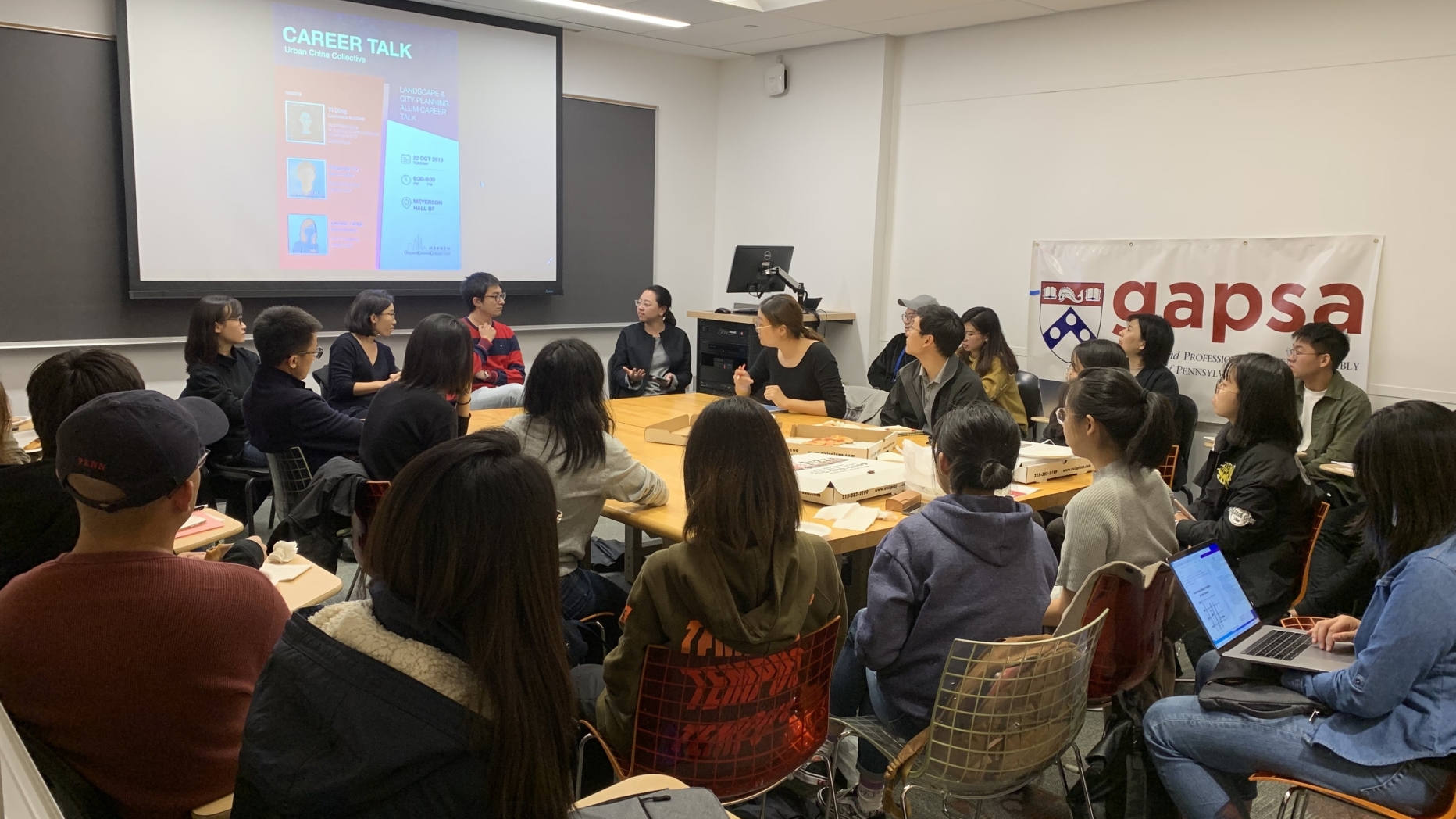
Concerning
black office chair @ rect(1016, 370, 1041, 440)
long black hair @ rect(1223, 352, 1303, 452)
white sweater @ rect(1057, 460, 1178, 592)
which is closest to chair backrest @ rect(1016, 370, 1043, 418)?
black office chair @ rect(1016, 370, 1041, 440)

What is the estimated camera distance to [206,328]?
171 inches

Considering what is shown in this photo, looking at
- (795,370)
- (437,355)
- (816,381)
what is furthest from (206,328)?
(816,381)

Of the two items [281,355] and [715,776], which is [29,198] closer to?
[281,355]

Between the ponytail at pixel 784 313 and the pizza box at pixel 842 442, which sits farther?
the ponytail at pixel 784 313

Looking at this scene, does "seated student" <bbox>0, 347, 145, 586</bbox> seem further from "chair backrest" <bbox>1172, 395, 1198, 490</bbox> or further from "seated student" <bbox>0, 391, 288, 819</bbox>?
"chair backrest" <bbox>1172, 395, 1198, 490</bbox>

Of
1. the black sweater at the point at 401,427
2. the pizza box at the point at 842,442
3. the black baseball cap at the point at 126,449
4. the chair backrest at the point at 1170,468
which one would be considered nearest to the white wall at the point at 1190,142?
the chair backrest at the point at 1170,468

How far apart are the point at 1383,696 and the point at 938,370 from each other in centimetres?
248

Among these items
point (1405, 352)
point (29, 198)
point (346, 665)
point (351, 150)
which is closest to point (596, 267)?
point (351, 150)

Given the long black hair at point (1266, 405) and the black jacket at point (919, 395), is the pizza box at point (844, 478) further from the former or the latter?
the long black hair at point (1266, 405)

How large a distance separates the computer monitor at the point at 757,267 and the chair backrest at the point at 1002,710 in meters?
4.81

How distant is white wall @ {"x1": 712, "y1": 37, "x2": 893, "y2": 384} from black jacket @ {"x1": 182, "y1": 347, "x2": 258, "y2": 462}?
3894 millimetres

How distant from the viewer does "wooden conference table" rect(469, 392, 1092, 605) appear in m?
2.65

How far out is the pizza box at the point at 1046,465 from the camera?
3162 millimetres

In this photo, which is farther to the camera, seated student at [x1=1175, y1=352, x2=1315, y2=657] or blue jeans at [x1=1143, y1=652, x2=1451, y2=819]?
seated student at [x1=1175, y1=352, x2=1315, y2=657]
